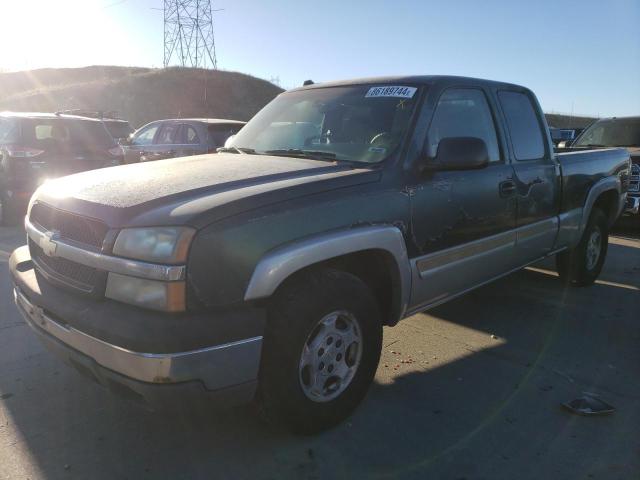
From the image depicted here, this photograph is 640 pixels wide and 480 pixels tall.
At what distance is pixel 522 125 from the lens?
4625 millimetres

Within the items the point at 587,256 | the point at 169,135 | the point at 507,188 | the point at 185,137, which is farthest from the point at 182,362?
the point at 169,135

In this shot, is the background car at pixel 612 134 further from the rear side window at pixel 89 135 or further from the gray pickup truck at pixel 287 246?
the rear side window at pixel 89 135

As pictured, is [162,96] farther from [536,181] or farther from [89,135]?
[536,181]

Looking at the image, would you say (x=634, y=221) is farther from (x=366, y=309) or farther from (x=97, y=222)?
(x=97, y=222)

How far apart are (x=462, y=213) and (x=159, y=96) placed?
1746 inches

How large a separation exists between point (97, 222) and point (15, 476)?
1.25 metres

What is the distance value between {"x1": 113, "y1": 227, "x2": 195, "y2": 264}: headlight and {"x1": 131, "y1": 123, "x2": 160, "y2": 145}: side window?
10327 mm

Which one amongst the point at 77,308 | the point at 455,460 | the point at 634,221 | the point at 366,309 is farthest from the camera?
the point at 634,221

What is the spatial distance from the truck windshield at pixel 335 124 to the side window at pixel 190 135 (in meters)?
6.49

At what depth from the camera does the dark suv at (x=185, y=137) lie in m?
10.5

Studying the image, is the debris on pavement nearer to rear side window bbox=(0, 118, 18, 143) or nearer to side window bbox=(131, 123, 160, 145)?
rear side window bbox=(0, 118, 18, 143)

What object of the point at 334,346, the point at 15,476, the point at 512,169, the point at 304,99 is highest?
the point at 304,99

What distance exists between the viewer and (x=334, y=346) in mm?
2902

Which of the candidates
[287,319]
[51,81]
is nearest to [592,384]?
[287,319]
